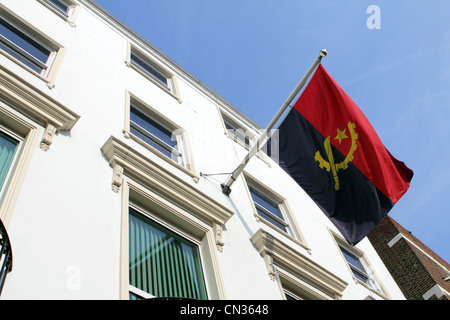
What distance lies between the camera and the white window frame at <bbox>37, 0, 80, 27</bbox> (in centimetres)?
1311

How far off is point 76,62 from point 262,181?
643 cm

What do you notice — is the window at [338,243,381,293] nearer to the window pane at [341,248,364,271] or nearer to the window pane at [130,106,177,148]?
the window pane at [341,248,364,271]

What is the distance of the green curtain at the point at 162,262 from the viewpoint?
295 inches

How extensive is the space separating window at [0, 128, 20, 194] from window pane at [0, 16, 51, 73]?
10.4 ft

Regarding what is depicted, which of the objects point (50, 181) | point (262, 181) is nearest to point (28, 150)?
point (50, 181)

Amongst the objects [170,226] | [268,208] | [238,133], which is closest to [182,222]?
[170,226]

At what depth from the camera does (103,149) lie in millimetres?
8992

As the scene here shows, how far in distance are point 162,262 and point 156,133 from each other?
16.2ft

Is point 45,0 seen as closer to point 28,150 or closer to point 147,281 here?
point 28,150

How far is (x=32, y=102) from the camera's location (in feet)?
27.7

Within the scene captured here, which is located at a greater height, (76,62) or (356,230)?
(76,62)

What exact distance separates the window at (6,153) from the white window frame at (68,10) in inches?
248

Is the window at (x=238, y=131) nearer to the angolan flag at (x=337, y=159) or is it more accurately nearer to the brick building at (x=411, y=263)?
the angolan flag at (x=337, y=159)

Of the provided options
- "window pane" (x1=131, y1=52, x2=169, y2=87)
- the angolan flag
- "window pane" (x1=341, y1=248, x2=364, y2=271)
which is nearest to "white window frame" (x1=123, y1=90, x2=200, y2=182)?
the angolan flag
